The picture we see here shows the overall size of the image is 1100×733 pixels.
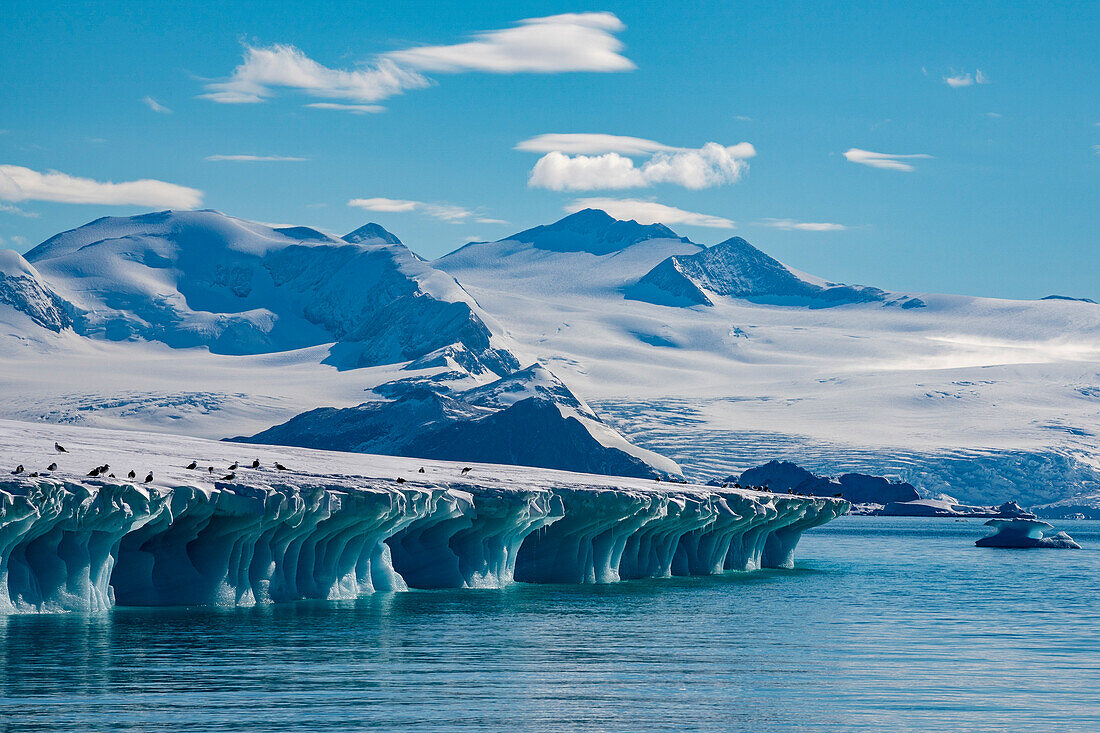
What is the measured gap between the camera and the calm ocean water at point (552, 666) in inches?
781

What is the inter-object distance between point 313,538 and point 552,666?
10.4m

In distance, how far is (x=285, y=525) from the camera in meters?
32.0

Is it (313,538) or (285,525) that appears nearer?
(285,525)

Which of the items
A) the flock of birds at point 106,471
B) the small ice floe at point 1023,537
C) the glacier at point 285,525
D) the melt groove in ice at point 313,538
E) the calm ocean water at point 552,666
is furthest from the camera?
the small ice floe at point 1023,537

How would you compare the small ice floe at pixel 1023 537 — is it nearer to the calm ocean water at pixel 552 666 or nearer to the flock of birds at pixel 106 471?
the calm ocean water at pixel 552 666

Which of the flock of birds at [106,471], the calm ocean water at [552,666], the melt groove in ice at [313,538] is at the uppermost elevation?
the flock of birds at [106,471]

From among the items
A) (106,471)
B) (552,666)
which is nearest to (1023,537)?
(552,666)

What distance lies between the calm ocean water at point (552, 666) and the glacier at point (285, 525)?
0.82 m

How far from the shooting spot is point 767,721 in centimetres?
Result: 1994

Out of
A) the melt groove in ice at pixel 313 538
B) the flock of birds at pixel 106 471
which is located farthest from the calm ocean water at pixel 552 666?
the flock of birds at pixel 106 471

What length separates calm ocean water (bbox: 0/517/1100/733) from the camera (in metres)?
19.8

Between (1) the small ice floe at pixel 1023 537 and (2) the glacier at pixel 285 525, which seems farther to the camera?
(1) the small ice floe at pixel 1023 537

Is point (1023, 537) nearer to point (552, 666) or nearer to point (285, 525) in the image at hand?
point (285, 525)

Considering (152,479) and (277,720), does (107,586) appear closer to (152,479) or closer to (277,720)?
(152,479)
